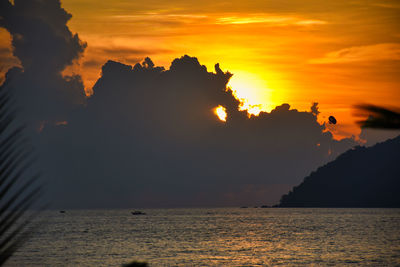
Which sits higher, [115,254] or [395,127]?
[395,127]

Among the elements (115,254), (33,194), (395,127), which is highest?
(395,127)

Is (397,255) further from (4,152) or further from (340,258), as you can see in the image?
(4,152)

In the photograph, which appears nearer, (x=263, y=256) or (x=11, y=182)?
(x=11, y=182)

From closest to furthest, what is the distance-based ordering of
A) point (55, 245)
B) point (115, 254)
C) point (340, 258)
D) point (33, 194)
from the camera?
point (33, 194) → point (340, 258) → point (115, 254) → point (55, 245)

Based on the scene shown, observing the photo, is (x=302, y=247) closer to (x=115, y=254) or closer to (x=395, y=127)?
(x=115, y=254)

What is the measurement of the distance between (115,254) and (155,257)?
9.36m

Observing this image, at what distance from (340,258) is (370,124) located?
8280cm

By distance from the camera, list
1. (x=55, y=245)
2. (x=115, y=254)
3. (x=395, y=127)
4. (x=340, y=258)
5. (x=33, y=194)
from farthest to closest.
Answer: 1. (x=55, y=245)
2. (x=115, y=254)
3. (x=340, y=258)
4. (x=395, y=127)
5. (x=33, y=194)

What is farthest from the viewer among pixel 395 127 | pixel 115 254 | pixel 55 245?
pixel 55 245

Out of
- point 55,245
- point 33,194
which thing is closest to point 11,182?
point 33,194

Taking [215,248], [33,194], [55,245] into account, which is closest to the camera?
[33,194]

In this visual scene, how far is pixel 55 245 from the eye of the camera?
374 ft

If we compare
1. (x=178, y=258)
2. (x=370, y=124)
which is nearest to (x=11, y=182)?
(x=370, y=124)

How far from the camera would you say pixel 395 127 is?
4.18m
